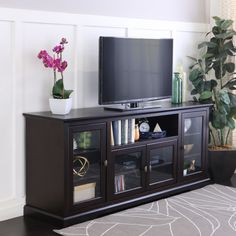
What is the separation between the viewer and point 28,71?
3691mm

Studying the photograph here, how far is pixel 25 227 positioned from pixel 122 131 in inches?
A: 40.4

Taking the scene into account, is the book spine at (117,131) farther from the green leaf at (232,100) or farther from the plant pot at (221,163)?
the green leaf at (232,100)

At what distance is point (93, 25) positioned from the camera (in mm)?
4098

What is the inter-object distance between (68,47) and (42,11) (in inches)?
14.8

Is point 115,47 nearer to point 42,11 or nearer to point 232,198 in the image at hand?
point 42,11

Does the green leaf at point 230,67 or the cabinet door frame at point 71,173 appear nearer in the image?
the cabinet door frame at point 71,173

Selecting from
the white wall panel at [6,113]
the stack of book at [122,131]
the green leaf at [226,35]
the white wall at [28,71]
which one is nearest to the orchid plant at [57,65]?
the white wall at [28,71]

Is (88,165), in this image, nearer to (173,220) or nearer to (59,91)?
(59,91)

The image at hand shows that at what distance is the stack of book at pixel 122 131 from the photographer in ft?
12.5

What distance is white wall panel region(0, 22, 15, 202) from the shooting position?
3.53 metres

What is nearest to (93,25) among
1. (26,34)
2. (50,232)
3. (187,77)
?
(26,34)

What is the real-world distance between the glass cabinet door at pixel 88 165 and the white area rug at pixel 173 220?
0.20m

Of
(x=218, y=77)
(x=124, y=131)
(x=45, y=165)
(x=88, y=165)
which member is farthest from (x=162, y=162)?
(x=218, y=77)

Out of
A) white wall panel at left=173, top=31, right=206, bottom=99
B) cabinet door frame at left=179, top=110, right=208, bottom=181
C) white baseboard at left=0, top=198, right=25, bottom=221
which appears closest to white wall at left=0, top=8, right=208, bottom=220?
white baseboard at left=0, top=198, right=25, bottom=221
